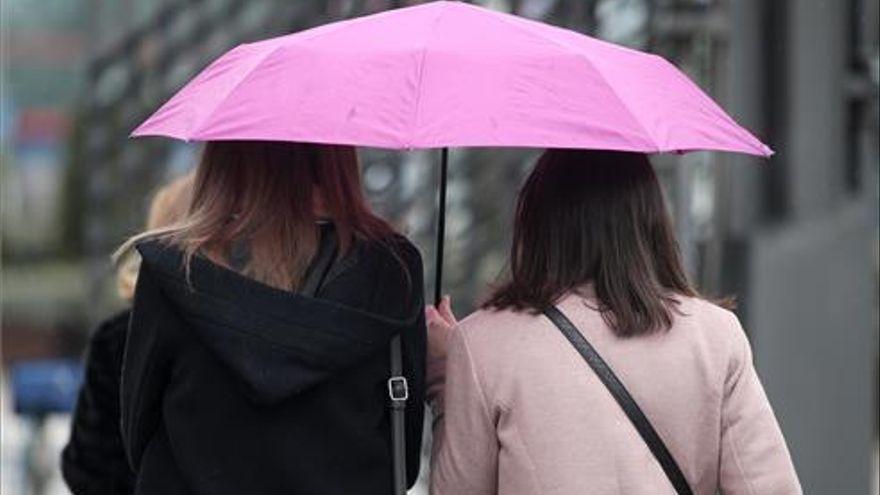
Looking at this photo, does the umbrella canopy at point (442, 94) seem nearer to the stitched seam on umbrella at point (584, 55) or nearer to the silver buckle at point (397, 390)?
the stitched seam on umbrella at point (584, 55)

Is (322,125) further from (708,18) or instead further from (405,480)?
(708,18)

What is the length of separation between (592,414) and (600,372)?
0.29 ft

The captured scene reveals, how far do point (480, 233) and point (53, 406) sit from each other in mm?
2995

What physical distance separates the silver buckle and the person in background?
1157 millimetres

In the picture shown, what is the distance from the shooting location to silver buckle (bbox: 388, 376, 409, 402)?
4156 mm

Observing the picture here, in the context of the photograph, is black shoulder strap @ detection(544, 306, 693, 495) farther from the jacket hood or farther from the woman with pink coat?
the jacket hood

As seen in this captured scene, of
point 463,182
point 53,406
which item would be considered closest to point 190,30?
point 463,182

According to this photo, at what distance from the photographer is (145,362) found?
164 inches

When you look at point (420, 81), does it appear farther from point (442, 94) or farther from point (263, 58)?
point (263, 58)

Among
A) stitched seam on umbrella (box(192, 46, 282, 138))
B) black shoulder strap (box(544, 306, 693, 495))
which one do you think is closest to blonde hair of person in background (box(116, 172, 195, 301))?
stitched seam on umbrella (box(192, 46, 282, 138))

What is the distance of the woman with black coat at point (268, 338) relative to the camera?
4094 mm

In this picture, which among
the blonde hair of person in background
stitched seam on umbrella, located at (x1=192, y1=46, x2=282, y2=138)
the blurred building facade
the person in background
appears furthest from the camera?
the blurred building facade

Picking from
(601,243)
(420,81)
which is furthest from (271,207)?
(601,243)

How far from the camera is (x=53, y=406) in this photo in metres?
9.64
